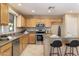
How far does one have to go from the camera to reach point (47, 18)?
10.2 metres

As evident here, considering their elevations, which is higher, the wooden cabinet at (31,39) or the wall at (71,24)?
the wall at (71,24)

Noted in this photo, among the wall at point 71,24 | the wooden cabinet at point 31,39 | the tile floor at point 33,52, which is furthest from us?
the wooden cabinet at point 31,39

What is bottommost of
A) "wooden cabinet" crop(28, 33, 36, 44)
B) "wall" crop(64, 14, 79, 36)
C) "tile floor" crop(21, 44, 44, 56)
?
"tile floor" crop(21, 44, 44, 56)

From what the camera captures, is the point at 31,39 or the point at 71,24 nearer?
the point at 71,24

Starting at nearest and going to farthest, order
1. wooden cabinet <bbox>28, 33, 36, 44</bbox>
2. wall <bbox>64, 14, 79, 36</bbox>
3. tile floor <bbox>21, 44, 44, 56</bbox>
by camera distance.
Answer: tile floor <bbox>21, 44, 44, 56</bbox>, wall <bbox>64, 14, 79, 36</bbox>, wooden cabinet <bbox>28, 33, 36, 44</bbox>

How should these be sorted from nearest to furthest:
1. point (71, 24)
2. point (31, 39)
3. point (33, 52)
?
point (33, 52), point (71, 24), point (31, 39)

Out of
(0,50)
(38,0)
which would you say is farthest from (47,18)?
(38,0)

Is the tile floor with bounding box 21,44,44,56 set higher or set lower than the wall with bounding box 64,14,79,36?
lower

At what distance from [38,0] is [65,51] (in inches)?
166

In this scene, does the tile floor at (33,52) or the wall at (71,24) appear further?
the wall at (71,24)

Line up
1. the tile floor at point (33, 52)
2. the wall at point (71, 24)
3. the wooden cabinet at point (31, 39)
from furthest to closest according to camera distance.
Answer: the wooden cabinet at point (31, 39)
the wall at point (71, 24)
the tile floor at point (33, 52)

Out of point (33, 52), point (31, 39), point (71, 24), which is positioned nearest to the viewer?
point (33, 52)

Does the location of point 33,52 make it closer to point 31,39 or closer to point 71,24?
point 31,39

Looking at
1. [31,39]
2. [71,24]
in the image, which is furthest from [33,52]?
[71,24]
